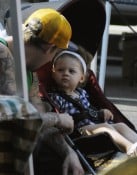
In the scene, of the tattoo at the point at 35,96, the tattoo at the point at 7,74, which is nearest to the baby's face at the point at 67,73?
the tattoo at the point at 35,96

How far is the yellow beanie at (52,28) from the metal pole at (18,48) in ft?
2.11

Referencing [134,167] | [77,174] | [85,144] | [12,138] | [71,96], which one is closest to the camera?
[134,167]

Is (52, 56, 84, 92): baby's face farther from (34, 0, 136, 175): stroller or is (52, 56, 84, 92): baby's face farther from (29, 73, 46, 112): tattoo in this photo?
(29, 73, 46, 112): tattoo

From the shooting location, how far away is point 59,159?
3.09m

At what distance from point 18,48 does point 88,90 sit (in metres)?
1.93

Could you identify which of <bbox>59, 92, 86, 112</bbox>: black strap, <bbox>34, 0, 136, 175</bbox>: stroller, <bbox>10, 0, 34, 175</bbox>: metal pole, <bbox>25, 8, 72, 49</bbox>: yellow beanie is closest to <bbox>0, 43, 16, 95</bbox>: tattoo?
<bbox>10, 0, 34, 175</bbox>: metal pole

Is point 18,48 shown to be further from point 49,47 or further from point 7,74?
point 49,47

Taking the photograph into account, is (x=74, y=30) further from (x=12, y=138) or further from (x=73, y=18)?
(x=12, y=138)

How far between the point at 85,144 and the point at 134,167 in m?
2.18

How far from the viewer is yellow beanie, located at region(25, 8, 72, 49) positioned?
3082 millimetres

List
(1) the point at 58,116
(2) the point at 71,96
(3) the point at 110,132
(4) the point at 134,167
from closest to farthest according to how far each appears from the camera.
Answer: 1. (4) the point at 134,167
2. (1) the point at 58,116
3. (3) the point at 110,132
4. (2) the point at 71,96

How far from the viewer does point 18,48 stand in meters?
2.44

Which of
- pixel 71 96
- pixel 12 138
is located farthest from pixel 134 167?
pixel 71 96

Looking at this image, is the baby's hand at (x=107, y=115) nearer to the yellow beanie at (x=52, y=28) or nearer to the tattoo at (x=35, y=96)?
the tattoo at (x=35, y=96)
